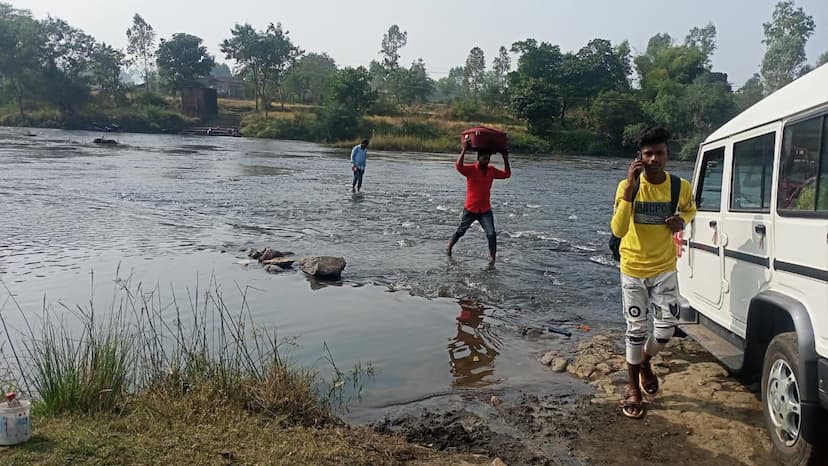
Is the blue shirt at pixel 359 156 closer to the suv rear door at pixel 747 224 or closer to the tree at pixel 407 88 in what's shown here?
the suv rear door at pixel 747 224

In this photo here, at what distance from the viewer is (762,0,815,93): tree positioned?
82688 mm

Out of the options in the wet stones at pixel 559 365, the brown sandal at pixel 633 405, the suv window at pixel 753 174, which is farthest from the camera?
the wet stones at pixel 559 365

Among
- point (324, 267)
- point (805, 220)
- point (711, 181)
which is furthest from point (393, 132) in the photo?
point (805, 220)

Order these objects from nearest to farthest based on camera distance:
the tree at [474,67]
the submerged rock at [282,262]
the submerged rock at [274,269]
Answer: the submerged rock at [274,269], the submerged rock at [282,262], the tree at [474,67]

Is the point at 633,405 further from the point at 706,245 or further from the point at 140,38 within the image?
the point at 140,38

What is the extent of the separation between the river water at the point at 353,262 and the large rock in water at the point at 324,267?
25 centimetres

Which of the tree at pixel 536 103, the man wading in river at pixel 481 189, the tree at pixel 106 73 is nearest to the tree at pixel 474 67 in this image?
the tree at pixel 536 103

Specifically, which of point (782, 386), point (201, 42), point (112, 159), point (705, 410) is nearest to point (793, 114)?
point (782, 386)

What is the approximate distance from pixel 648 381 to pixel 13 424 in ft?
14.5

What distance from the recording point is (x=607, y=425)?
462 centimetres

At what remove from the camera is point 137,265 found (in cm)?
979

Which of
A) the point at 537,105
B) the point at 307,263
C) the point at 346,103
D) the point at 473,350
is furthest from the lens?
the point at 346,103

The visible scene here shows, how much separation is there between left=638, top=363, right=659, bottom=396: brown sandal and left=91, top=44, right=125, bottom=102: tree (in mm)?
87961

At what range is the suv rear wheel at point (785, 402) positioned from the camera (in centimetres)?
358
